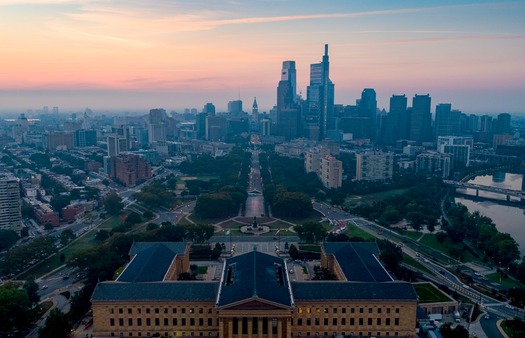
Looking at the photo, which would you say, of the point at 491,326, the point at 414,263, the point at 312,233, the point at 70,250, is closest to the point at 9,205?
the point at 70,250

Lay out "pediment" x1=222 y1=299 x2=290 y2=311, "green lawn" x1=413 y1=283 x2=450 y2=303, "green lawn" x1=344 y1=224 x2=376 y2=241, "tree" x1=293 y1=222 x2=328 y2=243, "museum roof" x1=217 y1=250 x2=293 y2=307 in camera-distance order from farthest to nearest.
→ 1. "green lawn" x1=344 y1=224 x2=376 y2=241
2. "tree" x1=293 y1=222 x2=328 y2=243
3. "green lawn" x1=413 y1=283 x2=450 y2=303
4. "museum roof" x1=217 y1=250 x2=293 y2=307
5. "pediment" x1=222 y1=299 x2=290 y2=311

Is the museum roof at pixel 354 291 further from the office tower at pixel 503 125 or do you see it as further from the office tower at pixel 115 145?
the office tower at pixel 503 125

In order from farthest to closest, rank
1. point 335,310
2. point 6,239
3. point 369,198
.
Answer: point 369,198 < point 6,239 < point 335,310

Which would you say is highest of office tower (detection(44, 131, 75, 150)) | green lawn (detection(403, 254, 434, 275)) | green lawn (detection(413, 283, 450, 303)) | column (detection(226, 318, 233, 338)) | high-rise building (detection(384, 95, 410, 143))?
high-rise building (detection(384, 95, 410, 143))

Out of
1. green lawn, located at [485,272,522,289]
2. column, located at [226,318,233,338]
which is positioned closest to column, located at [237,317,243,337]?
column, located at [226,318,233,338]

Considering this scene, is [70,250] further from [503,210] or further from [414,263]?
[503,210]

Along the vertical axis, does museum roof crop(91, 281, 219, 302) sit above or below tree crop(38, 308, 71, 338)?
above

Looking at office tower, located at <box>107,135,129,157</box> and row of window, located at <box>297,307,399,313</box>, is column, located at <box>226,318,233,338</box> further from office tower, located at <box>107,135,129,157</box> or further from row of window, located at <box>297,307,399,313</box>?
office tower, located at <box>107,135,129,157</box>
